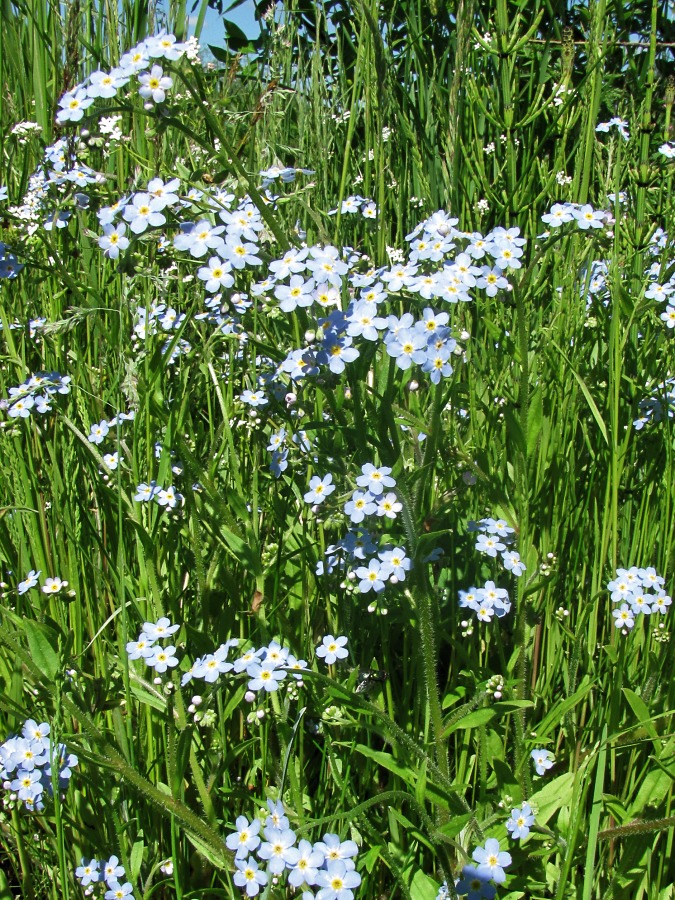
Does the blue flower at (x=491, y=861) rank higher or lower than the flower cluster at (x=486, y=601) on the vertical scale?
lower

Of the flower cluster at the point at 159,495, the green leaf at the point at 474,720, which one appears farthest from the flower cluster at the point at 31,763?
the green leaf at the point at 474,720

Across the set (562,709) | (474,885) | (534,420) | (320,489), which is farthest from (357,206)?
(474,885)

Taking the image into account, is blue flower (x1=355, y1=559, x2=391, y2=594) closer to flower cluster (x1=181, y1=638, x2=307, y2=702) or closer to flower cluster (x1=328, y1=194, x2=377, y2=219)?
flower cluster (x1=181, y1=638, x2=307, y2=702)

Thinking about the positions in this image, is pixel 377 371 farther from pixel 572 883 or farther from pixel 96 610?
pixel 572 883

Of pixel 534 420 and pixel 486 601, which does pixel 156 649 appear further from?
pixel 534 420

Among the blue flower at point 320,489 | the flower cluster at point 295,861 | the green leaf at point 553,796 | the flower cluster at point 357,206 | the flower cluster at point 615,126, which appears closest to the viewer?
the flower cluster at point 295,861

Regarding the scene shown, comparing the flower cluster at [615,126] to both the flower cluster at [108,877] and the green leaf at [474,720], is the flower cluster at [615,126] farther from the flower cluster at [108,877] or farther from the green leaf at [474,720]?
the flower cluster at [108,877]

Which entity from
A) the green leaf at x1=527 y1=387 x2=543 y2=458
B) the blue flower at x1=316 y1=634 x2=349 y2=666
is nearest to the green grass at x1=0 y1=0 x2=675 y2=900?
the green leaf at x1=527 y1=387 x2=543 y2=458
